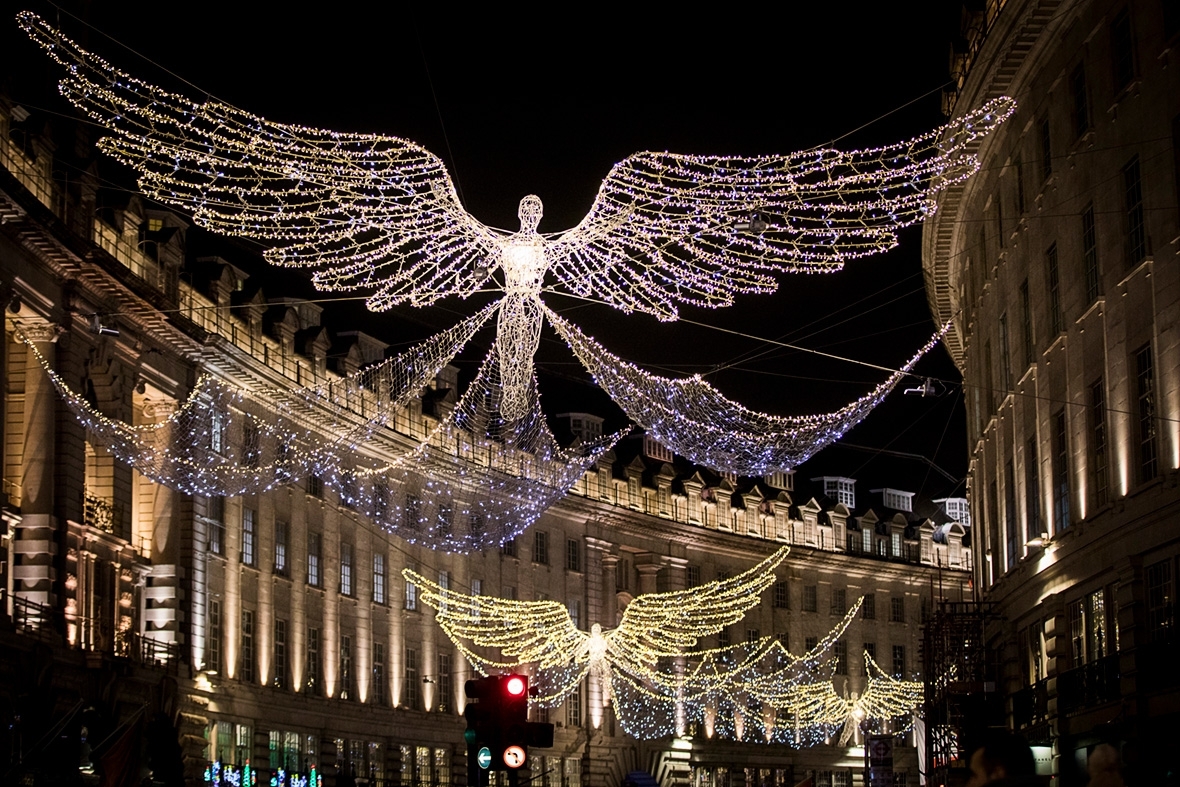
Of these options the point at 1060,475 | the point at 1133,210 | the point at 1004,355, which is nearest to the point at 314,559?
the point at 1004,355

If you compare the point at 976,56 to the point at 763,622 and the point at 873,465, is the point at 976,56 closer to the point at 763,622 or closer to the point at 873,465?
the point at 763,622

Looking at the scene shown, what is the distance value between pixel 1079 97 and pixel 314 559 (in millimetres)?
32046

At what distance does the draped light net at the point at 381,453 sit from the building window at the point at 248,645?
13.9 feet

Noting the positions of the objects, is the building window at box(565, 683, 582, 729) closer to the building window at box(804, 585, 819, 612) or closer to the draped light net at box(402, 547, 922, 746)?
the draped light net at box(402, 547, 922, 746)

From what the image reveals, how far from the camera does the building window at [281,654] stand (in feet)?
176

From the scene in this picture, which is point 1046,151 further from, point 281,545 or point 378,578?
point 378,578

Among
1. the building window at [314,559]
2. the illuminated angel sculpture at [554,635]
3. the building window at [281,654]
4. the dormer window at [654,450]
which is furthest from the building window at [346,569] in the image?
the dormer window at [654,450]

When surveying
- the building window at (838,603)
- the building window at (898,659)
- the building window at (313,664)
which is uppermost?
the building window at (838,603)

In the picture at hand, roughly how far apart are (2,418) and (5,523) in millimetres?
2216

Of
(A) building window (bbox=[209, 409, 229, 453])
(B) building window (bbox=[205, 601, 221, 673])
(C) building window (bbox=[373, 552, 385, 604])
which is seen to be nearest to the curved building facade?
(A) building window (bbox=[209, 409, 229, 453])

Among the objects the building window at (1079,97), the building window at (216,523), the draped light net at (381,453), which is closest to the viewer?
the building window at (1079,97)

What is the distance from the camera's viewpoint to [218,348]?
161ft

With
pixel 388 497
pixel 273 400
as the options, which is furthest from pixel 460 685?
pixel 273 400

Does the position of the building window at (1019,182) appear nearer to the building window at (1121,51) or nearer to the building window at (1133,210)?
the building window at (1121,51)
